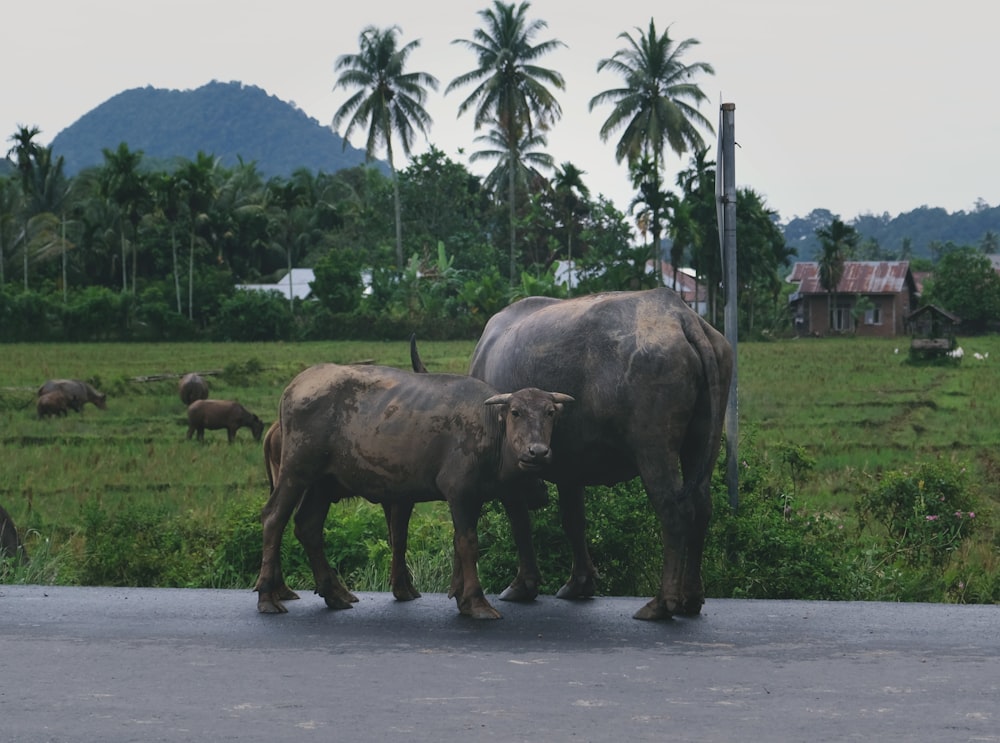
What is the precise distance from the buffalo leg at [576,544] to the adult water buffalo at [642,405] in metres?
0.17

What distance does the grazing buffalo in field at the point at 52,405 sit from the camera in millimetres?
28078

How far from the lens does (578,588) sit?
711 centimetres

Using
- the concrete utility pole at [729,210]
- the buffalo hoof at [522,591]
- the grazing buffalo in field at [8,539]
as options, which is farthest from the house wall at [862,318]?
the buffalo hoof at [522,591]

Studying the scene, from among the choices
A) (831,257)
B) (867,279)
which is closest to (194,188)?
(831,257)

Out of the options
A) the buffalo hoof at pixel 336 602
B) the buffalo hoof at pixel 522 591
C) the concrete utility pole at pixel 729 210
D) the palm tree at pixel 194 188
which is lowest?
the buffalo hoof at pixel 336 602

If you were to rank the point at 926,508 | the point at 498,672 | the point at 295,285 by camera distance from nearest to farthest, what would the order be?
the point at 498,672, the point at 926,508, the point at 295,285

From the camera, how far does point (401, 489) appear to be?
665 centimetres

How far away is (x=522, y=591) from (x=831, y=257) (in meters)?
75.6

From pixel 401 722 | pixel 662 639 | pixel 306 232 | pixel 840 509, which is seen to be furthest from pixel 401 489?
pixel 306 232

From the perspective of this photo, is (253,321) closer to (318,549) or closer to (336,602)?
(318,549)

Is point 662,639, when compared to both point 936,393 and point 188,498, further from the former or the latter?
point 936,393

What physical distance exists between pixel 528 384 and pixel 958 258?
76.4 m

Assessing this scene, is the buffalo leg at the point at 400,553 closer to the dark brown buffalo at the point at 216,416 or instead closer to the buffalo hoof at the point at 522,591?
the buffalo hoof at the point at 522,591

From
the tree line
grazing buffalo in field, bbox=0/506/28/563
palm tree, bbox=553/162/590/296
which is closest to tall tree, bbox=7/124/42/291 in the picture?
the tree line
